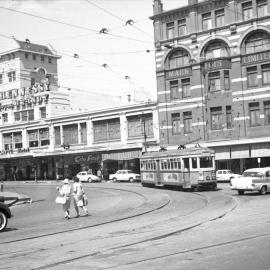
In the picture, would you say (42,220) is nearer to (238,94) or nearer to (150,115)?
(238,94)

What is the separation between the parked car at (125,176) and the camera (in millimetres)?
55844

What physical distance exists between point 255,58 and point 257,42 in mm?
1544

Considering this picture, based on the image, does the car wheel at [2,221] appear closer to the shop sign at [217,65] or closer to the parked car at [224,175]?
the parked car at [224,175]

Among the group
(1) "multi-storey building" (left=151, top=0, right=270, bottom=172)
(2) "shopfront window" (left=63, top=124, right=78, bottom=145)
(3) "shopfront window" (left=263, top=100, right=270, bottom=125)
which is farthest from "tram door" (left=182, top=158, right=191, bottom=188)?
(2) "shopfront window" (left=63, top=124, right=78, bottom=145)

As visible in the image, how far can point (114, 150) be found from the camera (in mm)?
60406

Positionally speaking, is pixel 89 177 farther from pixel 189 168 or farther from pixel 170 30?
pixel 189 168

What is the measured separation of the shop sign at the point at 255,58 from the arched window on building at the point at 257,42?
475 millimetres

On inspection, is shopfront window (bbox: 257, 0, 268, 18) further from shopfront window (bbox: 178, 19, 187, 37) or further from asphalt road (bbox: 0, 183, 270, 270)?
asphalt road (bbox: 0, 183, 270, 270)

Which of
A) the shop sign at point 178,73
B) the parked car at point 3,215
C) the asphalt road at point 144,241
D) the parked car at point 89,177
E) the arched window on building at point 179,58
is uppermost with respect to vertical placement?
the arched window on building at point 179,58

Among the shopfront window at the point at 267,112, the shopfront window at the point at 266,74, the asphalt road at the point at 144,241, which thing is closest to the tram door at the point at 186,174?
the asphalt road at the point at 144,241

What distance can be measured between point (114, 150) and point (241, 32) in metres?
20.5

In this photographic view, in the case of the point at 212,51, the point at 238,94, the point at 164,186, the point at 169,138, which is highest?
the point at 212,51

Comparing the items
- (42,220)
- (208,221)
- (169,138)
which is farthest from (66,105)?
(208,221)

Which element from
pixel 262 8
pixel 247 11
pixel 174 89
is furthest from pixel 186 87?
pixel 262 8
